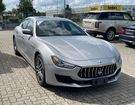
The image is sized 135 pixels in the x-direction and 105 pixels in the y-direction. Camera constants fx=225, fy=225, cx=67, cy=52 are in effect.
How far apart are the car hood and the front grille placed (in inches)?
9.0

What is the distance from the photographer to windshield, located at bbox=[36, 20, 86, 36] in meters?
5.84

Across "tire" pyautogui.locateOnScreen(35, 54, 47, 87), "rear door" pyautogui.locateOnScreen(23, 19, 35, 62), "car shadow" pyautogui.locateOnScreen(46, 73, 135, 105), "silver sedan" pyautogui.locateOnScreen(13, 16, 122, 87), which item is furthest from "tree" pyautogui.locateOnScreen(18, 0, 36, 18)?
"car shadow" pyautogui.locateOnScreen(46, 73, 135, 105)

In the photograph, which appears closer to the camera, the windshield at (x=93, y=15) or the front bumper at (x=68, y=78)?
the front bumper at (x=68, y=78)

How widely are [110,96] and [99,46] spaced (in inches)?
46.8

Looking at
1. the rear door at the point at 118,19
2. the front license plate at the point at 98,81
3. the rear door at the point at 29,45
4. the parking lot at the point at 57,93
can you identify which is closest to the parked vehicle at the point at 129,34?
the rear door at the point at 118,19

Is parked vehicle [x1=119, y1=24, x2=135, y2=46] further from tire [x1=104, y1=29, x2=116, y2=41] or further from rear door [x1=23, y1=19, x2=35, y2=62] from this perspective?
rear door [x1=23, y1=19, x2=35, y2=62]

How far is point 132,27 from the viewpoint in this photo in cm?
1071

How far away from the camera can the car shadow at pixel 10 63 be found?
646cm

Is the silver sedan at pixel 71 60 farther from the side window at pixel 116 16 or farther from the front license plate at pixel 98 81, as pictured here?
the side window at pixel 116 16

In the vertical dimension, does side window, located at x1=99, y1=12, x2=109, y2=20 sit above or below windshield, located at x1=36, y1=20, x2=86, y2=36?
above

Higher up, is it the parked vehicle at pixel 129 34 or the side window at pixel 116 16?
the side window at pixel 116 16

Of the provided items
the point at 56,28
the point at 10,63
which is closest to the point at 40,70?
the point at 56,28

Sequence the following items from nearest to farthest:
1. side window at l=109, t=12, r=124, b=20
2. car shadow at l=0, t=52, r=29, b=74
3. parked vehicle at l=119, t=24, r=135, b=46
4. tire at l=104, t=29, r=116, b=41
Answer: car shadow at l=0, t=52, r=29, b=74 < parked vehicle at l=119, t=24, r=135, b=46 < tire at l=104, t=29, r=116, b=41 < side window at l=109, t=12, r=124, b=20

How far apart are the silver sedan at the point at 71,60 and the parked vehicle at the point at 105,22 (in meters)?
7.79
